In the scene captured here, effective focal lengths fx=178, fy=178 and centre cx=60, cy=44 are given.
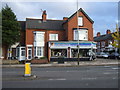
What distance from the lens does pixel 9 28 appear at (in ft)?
112

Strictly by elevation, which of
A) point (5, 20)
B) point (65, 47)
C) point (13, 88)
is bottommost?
point (13, 88)

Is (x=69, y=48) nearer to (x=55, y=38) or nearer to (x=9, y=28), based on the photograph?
(x=55, y=38)

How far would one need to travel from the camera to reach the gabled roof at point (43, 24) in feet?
117

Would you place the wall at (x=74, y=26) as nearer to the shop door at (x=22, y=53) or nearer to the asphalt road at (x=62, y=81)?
the shop door at (x=22, y=53)

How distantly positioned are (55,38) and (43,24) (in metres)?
3.88

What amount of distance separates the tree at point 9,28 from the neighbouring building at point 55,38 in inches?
75.9

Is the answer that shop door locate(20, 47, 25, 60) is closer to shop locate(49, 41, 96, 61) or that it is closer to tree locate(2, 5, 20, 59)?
tree locate(2, 5, 20, 59)

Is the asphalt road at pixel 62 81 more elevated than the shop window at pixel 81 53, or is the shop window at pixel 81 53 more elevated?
the shop window at pixel 81 53

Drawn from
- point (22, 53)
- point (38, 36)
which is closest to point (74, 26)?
point (38, 36)

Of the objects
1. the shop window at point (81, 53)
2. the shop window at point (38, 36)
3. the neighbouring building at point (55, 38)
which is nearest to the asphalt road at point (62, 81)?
the neighbouring building at point (55, 38)

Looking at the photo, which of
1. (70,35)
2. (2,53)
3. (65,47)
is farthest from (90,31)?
(2,53)

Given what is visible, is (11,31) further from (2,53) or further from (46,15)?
(46,15)

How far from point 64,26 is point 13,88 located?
29199 mm

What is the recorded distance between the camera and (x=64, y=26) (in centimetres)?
3741
